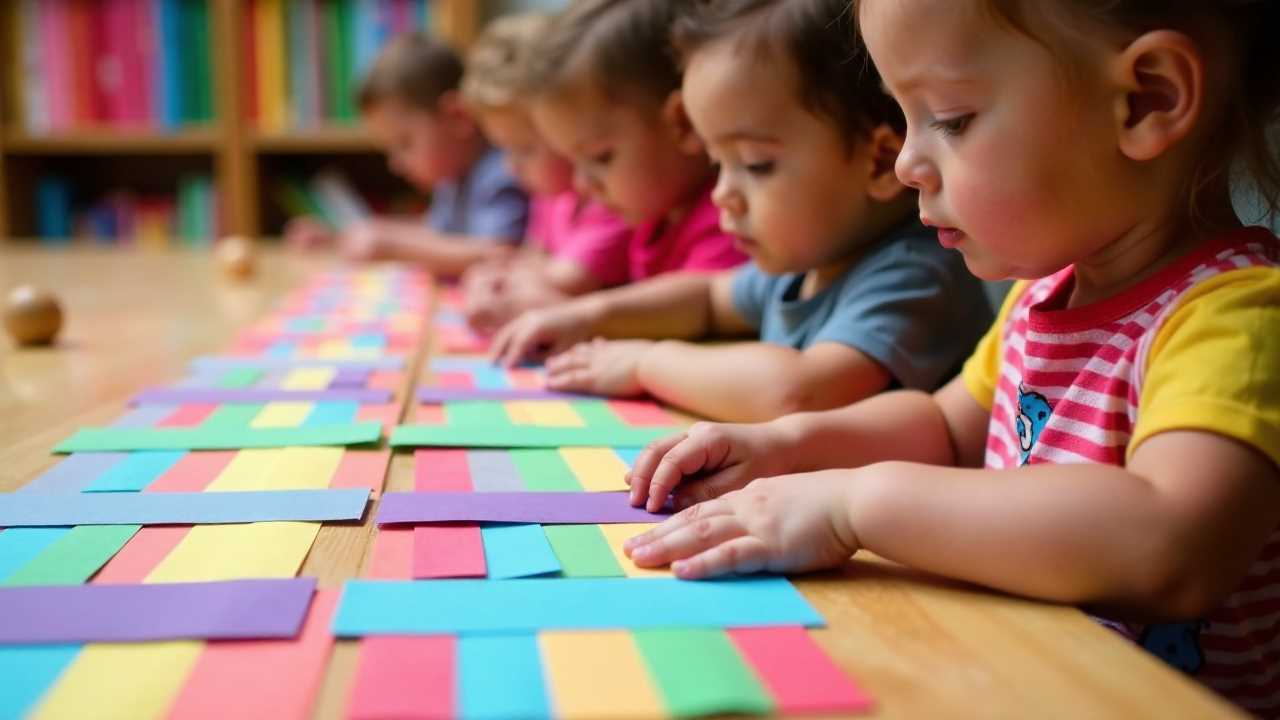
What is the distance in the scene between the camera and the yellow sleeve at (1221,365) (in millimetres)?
443

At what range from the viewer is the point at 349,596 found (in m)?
0.45

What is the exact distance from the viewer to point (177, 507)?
578 mm

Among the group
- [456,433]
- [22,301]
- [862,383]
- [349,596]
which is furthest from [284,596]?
[22,301]

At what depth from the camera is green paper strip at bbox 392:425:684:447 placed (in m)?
0.73

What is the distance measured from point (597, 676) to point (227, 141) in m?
2.67

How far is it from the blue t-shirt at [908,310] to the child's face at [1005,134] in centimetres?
24

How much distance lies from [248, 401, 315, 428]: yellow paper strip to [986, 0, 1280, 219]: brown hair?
0.54 metres

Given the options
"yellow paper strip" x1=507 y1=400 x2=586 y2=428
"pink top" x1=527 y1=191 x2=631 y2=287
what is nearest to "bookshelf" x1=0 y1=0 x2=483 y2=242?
"pink top" x1=527 y1=191 x2=631 y2=287

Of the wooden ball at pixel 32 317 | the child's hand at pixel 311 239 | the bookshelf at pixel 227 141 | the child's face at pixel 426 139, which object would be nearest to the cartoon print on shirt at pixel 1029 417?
the wooden ball at pixel 32 317

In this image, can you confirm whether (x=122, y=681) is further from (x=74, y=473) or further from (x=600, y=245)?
(x=600, y=245)

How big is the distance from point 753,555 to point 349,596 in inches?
6.9

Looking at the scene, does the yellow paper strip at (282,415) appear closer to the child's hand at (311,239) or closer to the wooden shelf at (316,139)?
the child's hand at (311,239)

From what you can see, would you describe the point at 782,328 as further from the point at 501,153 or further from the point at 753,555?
Answer: the point at 501,153

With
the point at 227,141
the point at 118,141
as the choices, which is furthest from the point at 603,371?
the point at 118,141
